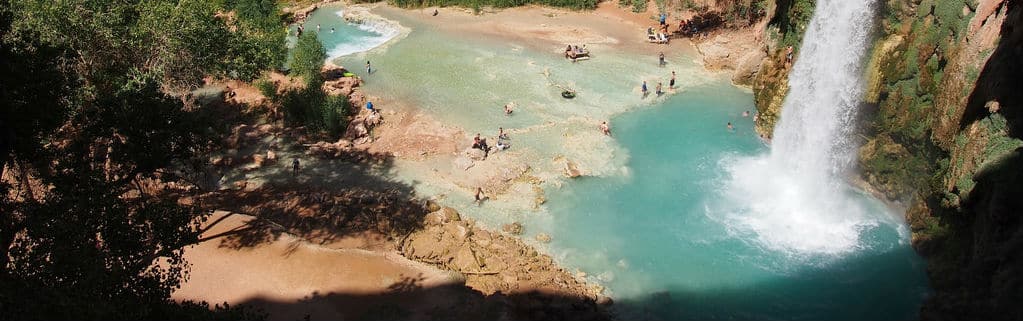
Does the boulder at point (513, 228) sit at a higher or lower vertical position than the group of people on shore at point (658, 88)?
lower

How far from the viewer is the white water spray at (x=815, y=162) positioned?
27719 millimetres

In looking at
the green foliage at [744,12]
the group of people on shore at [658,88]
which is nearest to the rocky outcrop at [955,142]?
the group of people on shore at [658,88]

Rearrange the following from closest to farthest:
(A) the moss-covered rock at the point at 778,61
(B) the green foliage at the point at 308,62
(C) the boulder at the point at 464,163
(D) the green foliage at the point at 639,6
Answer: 1. (C) the boulder at the point at 464,163
2. (A) the moss-covered rock at the point at 778,61
3. (B) the green foliage at the point at 308,62
4. (D) the green foliage at the point at 639,6

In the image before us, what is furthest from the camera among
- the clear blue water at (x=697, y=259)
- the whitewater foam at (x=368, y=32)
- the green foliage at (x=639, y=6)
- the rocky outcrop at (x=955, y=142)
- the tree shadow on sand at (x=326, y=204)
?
the green foliage at (x=639, y=6)

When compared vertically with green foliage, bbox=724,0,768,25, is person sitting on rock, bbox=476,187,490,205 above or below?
below

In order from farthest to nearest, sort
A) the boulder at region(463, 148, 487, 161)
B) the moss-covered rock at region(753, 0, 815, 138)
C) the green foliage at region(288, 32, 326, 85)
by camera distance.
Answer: the green foliage at region(288, 32, 326, 85) < the moss-covered rock at region(753, 0, 815, 138) < the boulder at region(463, 148, 487, 161)

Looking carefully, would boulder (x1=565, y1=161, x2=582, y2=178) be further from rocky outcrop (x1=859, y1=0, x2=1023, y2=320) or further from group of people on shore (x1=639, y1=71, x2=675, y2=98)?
rocky outcrop (x1=859, y1=0, x2=1023, y2=320)

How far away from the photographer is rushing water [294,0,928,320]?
24.3 metres

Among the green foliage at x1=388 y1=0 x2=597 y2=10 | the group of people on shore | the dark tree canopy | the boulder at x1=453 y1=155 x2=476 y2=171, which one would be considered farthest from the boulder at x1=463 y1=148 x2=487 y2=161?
the green foliage at x1=388 y1=0 x2=597 y2=10

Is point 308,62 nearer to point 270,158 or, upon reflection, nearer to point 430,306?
point 270,158

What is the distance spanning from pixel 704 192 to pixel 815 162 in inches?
265

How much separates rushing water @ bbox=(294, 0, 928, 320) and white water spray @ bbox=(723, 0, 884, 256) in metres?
0.08

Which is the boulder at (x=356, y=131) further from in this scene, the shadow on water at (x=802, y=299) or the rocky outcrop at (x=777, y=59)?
the rocky outcrop at (x=777, y=59)

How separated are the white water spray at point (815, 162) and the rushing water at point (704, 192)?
0.08 m
